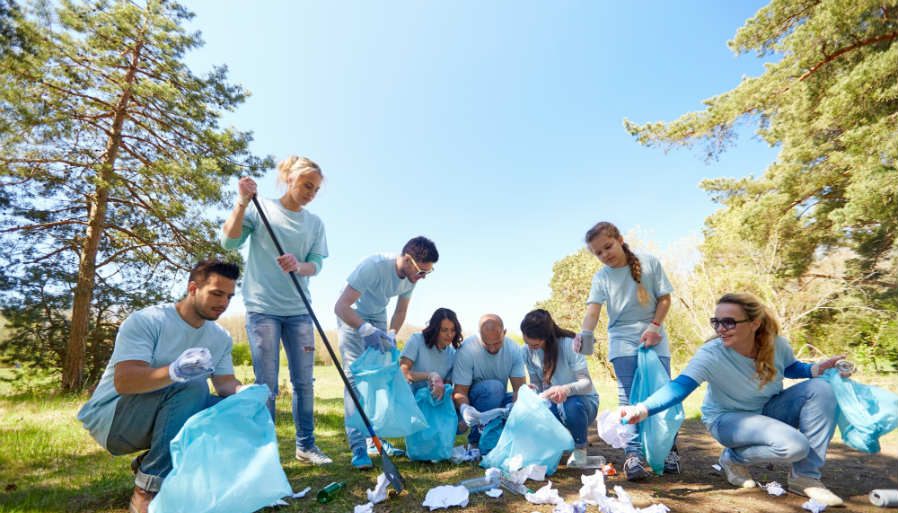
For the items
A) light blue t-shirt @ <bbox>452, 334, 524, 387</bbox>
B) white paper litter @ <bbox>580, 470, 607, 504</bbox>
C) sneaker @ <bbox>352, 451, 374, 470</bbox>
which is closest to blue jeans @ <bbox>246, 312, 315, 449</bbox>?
sneaker @ <bbox>352, 451, 374, 470</bbox>

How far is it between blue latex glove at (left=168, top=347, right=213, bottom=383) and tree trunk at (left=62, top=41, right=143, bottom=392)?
5.81 metres

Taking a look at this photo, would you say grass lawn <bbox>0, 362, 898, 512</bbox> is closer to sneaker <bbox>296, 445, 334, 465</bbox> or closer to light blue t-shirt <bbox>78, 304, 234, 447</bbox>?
sneaker <bbox>296, 445, 334, 465</bbox>

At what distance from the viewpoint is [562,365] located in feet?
8.80

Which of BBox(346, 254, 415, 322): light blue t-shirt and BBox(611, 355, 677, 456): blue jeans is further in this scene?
BBox(346, 254, 415, 322): light blue t-shirt

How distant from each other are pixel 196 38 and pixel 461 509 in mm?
8396

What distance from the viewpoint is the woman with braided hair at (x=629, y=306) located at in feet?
8.06

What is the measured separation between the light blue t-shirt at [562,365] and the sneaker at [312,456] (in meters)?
1.32

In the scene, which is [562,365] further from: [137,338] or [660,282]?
[137,338]

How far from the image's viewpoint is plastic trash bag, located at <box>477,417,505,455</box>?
2561mm

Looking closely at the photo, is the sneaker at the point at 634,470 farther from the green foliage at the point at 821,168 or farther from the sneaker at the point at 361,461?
the green foliage at the point at 821,168

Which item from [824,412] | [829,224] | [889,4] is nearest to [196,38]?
[824,412]

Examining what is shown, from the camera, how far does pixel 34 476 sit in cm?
238

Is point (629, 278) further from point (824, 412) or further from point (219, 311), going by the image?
point (219, 311)

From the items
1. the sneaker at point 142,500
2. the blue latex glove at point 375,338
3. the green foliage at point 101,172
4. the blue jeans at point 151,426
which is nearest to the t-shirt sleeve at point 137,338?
the blue jeans at point 151,426
